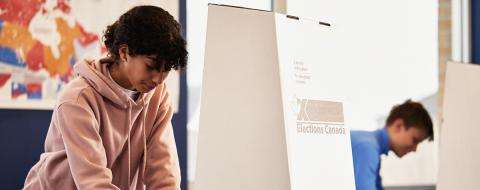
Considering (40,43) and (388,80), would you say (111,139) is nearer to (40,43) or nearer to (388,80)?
(40,43)

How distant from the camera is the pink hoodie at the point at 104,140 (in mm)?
1679

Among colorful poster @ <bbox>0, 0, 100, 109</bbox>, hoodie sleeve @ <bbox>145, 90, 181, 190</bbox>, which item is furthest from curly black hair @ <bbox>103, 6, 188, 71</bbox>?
colorful poster @ <bbox>0, 0, 100, 109</bbox>

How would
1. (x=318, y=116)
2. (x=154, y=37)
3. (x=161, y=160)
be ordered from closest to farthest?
1. (x=154, y=37)
2. (x=161, y=160)
3. (x=318, y=116)

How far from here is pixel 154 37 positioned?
166 cm

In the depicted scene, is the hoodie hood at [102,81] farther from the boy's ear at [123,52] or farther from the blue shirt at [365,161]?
the blue shirt at [365,161]

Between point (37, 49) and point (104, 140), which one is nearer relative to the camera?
point (104, 140)

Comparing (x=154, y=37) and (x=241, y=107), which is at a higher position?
(x=154, y=37)

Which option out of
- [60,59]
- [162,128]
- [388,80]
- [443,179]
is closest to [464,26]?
[388,80]

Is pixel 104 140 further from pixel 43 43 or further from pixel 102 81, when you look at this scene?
pixel 43 43

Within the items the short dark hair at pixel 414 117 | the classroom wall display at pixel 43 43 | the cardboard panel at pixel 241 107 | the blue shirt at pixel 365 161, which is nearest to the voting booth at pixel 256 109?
the cardboard panel at pixel 241 107

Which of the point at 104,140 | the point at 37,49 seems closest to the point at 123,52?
the point at 104,140

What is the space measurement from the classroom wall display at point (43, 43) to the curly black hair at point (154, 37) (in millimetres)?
1221

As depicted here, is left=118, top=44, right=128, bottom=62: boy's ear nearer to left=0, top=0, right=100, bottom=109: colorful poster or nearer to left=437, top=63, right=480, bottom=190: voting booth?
left=0, top=0, right=100, bottom=109: colorful poster

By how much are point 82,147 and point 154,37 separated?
33cm
